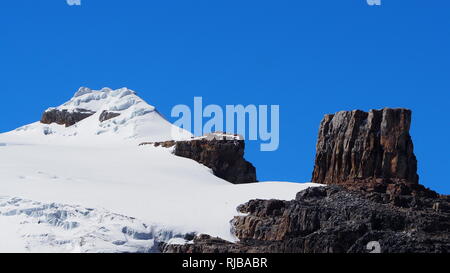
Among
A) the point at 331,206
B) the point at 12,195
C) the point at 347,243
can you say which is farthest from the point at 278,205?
the point at 12,195

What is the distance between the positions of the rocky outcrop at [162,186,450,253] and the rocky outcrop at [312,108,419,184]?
1011 cm

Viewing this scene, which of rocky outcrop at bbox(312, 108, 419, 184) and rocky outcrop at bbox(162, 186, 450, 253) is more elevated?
rocky outcrop at bbox(312, 108, 419, 184)

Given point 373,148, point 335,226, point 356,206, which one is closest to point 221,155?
point 373,148

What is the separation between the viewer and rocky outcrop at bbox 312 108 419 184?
15562 centimetres

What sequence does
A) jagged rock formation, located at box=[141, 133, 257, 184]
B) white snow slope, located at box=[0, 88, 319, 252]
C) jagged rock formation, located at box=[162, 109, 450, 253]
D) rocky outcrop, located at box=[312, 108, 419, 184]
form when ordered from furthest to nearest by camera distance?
jagged rock formation, located at box=[141, 133, 257, 184] < rocky outcrop, located at box=[312, 108, 419, 184] < white snow slope, located at box=[0, 88, 319, 252] < jagged rock formation, located at box=[162, 109, 450, 253]

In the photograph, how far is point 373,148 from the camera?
157 m

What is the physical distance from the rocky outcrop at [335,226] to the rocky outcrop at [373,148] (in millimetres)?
10114

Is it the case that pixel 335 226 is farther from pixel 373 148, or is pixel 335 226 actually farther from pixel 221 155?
pixel 221 155

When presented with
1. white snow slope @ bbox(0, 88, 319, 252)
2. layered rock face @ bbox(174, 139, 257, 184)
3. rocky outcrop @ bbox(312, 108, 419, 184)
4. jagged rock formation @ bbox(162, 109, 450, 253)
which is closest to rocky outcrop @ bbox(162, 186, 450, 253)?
jagged rock formation @ bbox(162, 109, 450, 253)

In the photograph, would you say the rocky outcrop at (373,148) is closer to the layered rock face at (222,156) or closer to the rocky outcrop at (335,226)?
the rocky outcrop at (335,226)

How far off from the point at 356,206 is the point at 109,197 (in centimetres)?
2881

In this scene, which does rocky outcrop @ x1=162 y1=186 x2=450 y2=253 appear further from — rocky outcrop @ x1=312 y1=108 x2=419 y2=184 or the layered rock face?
the layered rock face

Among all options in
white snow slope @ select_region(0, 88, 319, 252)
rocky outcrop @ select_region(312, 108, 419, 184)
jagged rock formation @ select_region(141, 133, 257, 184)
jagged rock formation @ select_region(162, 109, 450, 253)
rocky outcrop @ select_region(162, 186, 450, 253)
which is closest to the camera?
rocky outcrop @ select_region(162, 186, 450, 253)
